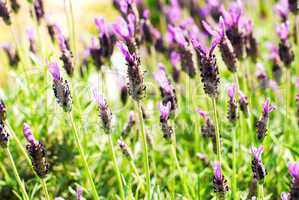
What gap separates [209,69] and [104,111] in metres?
0.40

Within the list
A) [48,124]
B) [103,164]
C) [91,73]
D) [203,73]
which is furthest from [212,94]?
[91,73]

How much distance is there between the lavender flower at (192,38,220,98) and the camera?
6.15 feet

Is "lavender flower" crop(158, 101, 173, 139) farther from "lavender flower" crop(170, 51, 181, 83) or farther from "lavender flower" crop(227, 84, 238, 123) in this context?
"lavender flower" crop(170, 51, 181, 83)

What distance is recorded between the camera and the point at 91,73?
3854mm

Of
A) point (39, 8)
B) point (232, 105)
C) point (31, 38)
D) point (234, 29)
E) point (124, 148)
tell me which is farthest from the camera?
point (31, 38)

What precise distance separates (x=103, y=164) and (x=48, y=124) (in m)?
0.42

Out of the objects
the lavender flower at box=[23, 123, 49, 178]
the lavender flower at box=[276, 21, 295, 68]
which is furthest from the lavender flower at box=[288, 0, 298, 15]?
the lavender flower at box=[23, 123, 49, 178]

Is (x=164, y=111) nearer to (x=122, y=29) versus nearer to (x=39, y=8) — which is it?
(x=122, y=29)

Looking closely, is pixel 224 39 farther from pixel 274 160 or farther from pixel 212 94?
pixel 274 160

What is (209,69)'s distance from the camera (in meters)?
1.88

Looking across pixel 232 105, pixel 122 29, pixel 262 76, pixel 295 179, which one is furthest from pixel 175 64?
pixel 295 179

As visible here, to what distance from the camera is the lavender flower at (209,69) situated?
6.15ft

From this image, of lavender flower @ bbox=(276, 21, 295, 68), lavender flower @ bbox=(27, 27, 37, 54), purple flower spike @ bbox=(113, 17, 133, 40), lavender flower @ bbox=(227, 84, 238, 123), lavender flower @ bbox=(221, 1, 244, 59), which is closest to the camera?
purple flower spike @ bbox=(113, 17, 133, 40)

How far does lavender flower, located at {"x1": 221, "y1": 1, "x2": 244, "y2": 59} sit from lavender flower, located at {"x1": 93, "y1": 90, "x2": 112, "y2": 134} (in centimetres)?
80
